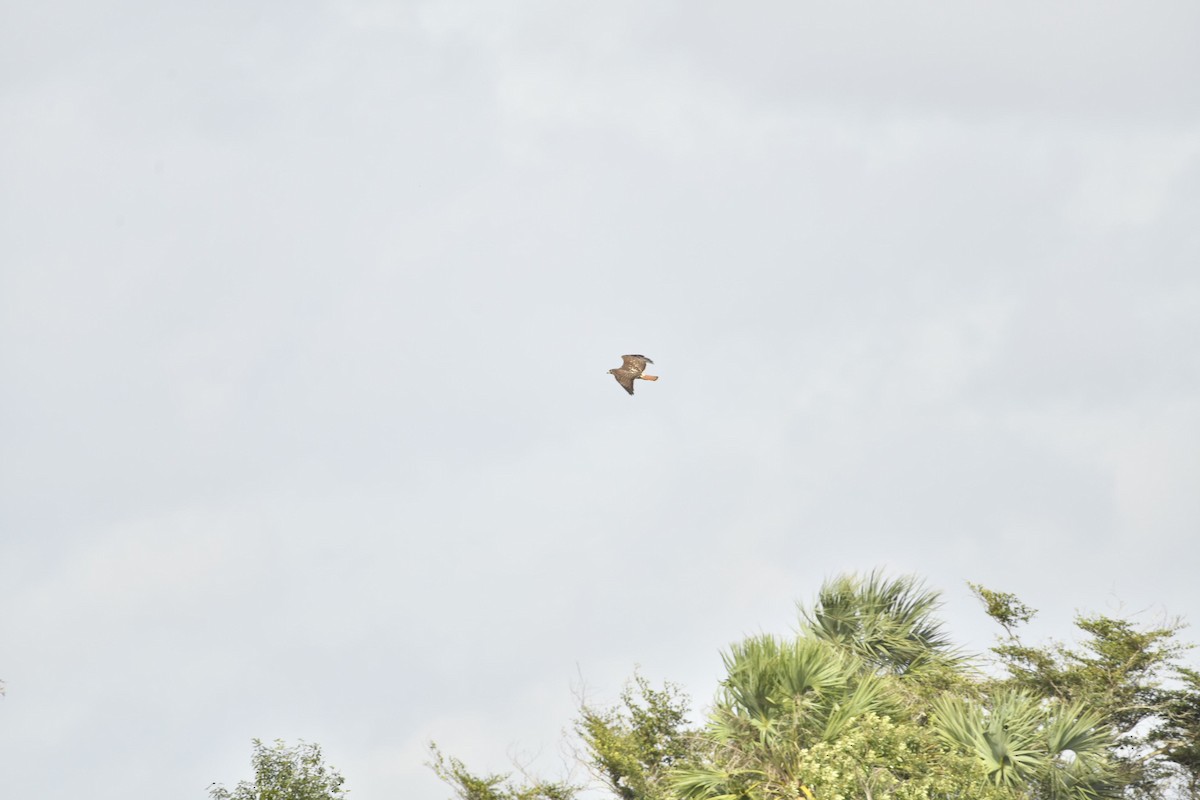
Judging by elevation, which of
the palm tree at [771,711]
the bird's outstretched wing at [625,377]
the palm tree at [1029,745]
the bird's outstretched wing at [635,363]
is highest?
the bird's outstretched wing at [635,363]

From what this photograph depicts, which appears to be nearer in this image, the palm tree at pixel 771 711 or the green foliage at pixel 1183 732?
the palm tree at pixel 771 711

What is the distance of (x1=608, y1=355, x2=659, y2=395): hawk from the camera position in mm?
22328

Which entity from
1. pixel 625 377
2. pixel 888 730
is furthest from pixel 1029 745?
pixel 625 377

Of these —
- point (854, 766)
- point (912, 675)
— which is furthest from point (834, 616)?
point (854, 766)

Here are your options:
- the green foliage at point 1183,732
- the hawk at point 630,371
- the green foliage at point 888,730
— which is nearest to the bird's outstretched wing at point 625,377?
the hawk at point 630,371

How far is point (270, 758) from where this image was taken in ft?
86.6

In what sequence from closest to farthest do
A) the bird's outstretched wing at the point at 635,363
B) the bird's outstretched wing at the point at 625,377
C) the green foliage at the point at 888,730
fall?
the green foliage at the point at 888,730, the bird's outstretched wing at the point at 625,377, the bird's outstretched wing at the point at 635,363

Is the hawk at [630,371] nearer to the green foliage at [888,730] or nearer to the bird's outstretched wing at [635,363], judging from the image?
the bird's outstretched wing at [635,363]

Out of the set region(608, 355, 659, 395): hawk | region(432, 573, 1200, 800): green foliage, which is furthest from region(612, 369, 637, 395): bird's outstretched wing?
region(432, 573, 1200, 800): green foliage

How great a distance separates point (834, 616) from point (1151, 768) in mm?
9282

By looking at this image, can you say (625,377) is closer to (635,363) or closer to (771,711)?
(635,363)

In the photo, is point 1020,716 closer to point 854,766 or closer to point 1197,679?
point 854,766

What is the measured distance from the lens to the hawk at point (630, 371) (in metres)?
22.3

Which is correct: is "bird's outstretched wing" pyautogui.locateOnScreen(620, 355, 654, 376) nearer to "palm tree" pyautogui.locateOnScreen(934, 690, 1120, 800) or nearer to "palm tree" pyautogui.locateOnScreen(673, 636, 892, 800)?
"palm tree" pyautogui.locateOnScreen(673, 636, 892, 800)
